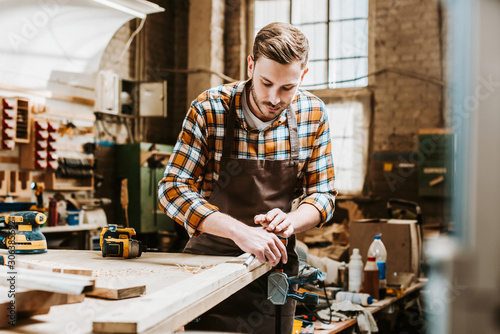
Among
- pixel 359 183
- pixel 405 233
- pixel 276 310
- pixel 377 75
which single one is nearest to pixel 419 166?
pixel 359 183

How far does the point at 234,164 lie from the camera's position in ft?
6.03

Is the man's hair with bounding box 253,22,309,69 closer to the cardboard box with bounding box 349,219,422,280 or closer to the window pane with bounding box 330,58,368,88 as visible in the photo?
the cardboard box with bounding box 349,219,422,280

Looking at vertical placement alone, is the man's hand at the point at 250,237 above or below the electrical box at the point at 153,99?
below

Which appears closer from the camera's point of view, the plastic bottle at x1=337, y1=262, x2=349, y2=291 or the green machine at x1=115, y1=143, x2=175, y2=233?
the plastic bottle at x1=337, y1=262, x2=349, y2=291

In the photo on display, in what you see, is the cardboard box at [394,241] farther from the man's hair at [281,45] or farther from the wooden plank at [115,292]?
the wooden plank at [115,292]

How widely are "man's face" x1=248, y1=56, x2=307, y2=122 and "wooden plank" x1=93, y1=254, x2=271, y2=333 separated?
0.57 m

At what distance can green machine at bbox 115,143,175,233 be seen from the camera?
5.81m

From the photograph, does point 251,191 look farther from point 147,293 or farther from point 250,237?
point 147,293

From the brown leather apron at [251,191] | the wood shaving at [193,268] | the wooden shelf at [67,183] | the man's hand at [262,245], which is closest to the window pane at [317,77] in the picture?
the wooden shelf at [67,183]

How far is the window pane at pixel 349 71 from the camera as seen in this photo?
659 centimetres

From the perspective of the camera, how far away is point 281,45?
167 cm

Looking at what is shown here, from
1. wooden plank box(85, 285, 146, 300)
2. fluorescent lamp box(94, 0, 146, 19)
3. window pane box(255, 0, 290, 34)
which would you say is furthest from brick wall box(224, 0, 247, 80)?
wooden plank box(85, 285, 146, 300)

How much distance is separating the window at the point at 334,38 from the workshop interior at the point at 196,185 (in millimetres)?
18

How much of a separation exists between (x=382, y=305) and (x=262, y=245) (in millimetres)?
1889
